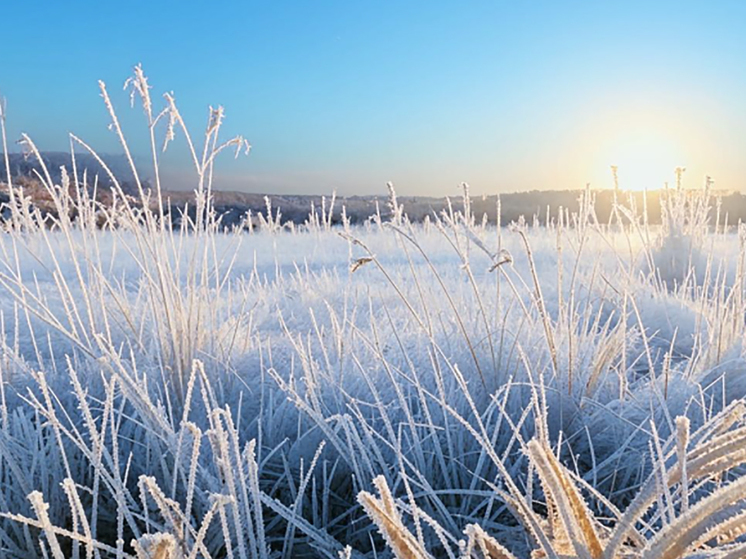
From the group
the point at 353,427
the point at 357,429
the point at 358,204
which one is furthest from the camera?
the point at 358,204

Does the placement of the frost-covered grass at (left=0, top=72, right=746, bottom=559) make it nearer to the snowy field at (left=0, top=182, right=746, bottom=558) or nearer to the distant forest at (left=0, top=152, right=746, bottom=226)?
the snowy field at (left=0, top=182, right=746, bottom=558)

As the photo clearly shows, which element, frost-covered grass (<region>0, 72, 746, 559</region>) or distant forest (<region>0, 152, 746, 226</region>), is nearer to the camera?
frost-covered grass (<region>0, 72, 746, 559</region>)

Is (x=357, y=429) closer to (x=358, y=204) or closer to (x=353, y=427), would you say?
(x=353, y=427)

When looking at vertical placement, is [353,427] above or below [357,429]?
above

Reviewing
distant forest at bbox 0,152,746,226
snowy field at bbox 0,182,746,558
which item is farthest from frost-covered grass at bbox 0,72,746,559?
distant forest at bbox 0,152,746,226

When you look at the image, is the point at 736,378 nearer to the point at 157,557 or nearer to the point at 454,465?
the point at 454,465

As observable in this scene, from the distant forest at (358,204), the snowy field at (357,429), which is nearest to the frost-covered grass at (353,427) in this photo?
the snowy field at (357,429)

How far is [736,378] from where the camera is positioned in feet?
5.67

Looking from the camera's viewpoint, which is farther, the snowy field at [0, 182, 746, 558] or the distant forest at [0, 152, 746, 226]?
the distant forest at [0, 152, 746, 226]

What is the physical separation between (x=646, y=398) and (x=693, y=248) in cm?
322

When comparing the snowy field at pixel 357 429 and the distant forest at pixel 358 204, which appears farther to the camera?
the distant forest at pixel 358 204

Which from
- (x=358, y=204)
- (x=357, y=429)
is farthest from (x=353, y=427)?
(x=358, y=204)

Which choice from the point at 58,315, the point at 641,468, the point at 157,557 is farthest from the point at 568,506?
the point at 58,315

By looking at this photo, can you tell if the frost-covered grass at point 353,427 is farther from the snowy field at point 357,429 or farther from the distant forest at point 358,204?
the distant forest at point 358,204
